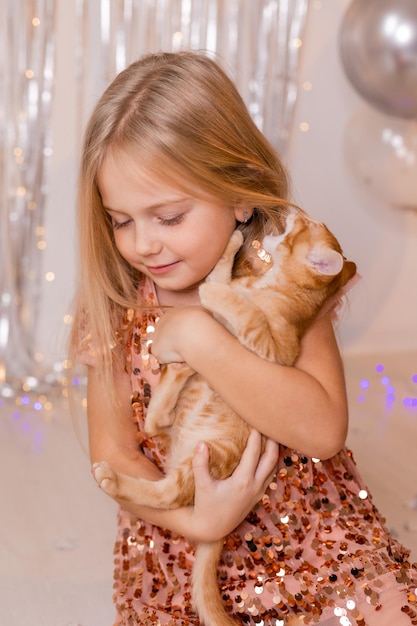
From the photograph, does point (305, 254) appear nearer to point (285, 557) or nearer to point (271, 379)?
point (271, 379)

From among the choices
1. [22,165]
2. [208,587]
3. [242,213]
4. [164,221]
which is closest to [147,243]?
[164,221]

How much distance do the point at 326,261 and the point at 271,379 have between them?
0.16 meters

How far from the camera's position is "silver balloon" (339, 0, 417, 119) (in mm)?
2086

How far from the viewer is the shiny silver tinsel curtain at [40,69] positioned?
239 cm

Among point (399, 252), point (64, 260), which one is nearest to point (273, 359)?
point (64, 260)

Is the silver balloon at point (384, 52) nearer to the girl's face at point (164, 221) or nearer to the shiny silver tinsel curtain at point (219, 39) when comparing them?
the shiny silver tinsel curtain at point (219, 39)

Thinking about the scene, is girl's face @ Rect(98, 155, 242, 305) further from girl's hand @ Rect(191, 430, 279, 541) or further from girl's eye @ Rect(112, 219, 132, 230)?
girl's hand @ Rect(191, 430, 279, 541)

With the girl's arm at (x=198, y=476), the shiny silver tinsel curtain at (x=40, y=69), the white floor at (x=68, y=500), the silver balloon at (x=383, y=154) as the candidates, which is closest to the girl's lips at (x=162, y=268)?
the girl's arm at (x=198, y=476)

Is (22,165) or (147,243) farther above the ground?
(147,243)

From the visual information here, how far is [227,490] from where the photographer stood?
3.29ft

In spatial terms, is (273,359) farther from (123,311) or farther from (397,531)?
(397,531)

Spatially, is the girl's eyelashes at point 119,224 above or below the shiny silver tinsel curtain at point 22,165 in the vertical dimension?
above

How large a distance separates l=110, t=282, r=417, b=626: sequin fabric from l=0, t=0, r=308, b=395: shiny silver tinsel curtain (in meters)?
1.36

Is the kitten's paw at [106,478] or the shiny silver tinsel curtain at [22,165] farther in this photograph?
the shiny silver tinsel curtain at [22,165]
